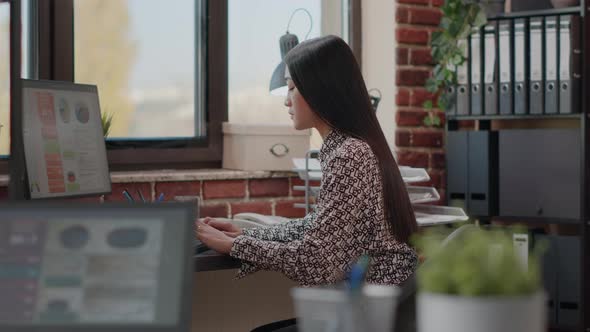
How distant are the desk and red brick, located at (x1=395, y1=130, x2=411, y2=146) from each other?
5.27 feet

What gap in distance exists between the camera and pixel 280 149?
338 cm

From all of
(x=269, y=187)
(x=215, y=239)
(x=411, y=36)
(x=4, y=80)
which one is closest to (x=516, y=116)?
(x=411, y=36)

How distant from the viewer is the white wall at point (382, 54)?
3.67m

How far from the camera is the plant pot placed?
979mm

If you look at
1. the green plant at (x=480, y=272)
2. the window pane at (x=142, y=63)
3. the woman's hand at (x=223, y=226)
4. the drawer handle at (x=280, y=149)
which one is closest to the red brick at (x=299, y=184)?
the drawer handle at (x=280, y=149)

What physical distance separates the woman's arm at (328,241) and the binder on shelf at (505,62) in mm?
1597

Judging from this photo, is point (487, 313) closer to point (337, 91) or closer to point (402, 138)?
point (337, 91)

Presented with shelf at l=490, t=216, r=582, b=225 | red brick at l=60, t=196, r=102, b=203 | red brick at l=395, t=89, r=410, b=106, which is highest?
red brick at l=395, t=89, r=410, b=106

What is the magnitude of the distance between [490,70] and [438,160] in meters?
0.42

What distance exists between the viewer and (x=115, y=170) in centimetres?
315

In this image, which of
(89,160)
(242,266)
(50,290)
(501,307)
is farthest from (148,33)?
(501,307)

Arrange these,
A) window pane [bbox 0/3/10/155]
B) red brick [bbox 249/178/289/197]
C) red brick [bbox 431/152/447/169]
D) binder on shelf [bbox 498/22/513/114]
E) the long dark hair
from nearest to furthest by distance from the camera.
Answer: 1. window pane [bbox 0/3/10/155]
2. the long dark hair
3. red brick [bbox 249/178/289/197]
4. binder on shelf [bbox 498/22/513/114]
5. red brick [bbox 431/152/447/169]

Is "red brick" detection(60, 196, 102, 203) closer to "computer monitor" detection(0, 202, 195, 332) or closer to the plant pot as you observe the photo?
"computer monitor" detection(0, 202, 195, 332)

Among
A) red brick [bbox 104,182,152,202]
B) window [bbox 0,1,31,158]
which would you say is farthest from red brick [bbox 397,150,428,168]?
window [bbox 0,1,31,158]
